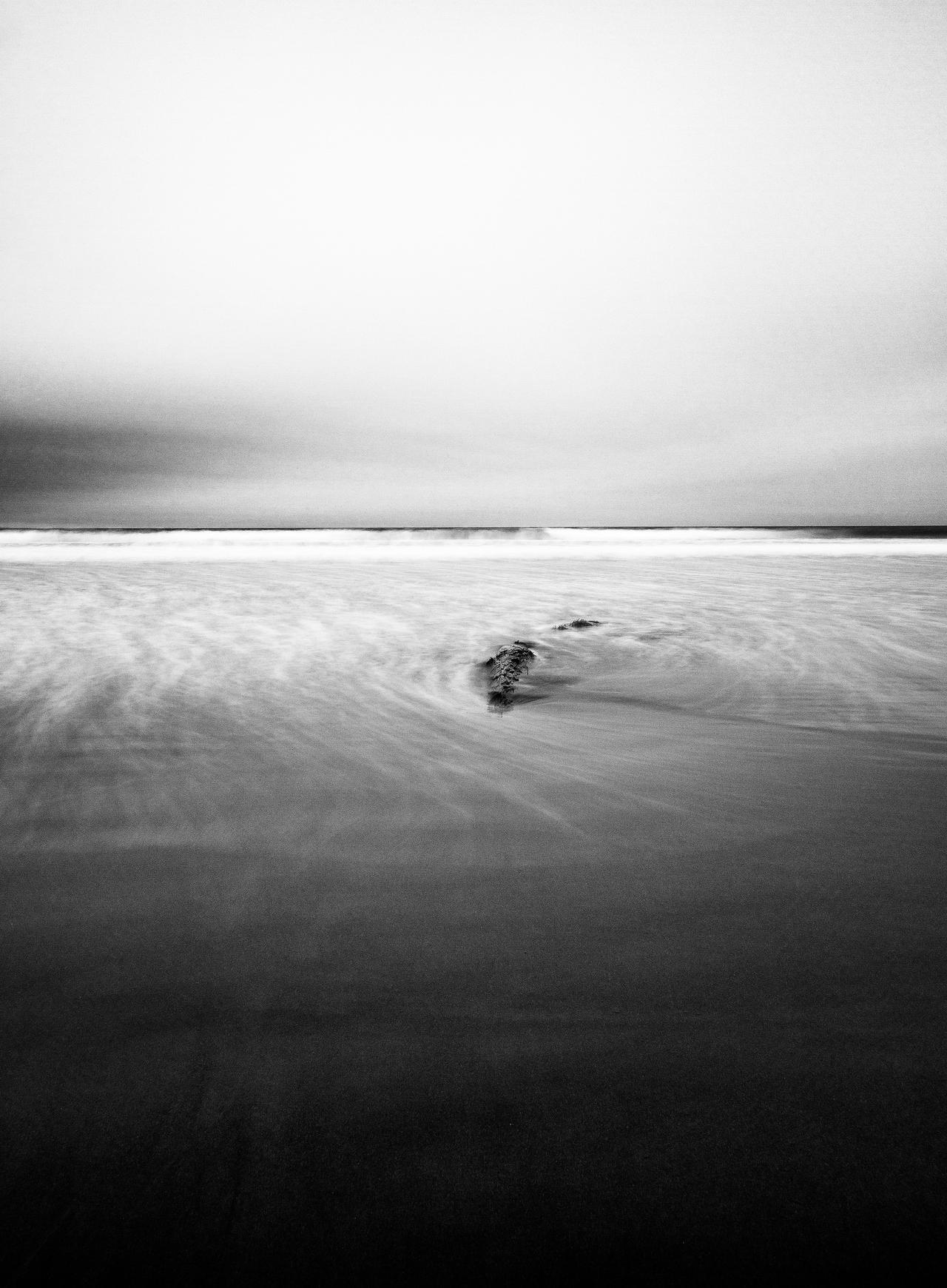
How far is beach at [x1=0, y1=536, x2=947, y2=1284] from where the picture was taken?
66cm

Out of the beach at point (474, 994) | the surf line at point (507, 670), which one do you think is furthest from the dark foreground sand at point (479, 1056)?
the surf line at point (507, 670)

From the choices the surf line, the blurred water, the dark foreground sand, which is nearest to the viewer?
the dark foreground sand

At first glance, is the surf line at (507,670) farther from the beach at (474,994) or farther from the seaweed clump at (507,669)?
the beach at (474,994)

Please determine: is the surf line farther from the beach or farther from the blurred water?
the beach

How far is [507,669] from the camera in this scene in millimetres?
2951

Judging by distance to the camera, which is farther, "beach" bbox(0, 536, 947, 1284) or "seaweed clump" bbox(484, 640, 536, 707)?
"seaweed clump" bbox(484, 640, 536, 707)

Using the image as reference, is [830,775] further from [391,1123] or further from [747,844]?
[391,1123]

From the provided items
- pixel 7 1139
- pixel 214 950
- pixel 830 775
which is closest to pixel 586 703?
pixel 830 775

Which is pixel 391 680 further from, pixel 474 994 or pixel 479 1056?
pixel 479 1056

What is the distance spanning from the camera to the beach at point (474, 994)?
2.16 feet

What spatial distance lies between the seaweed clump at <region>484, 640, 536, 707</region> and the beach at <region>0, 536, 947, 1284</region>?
29cm

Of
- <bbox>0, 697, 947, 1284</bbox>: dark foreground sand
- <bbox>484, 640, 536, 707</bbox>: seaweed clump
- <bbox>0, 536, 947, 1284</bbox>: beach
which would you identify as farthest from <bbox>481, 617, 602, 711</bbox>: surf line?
<bbox>0, 697, 947, 1284</bbox>: dark foreground sand

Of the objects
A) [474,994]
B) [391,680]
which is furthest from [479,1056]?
[391,680]

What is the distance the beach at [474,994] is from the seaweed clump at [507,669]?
290 mm
